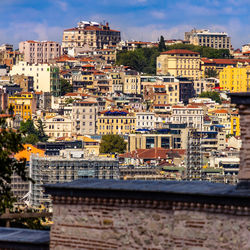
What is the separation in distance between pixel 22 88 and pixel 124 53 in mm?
28956

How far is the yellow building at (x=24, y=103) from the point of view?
6339 inches

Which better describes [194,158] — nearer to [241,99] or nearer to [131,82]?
[131,82]

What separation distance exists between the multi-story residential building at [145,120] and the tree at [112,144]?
10864mm

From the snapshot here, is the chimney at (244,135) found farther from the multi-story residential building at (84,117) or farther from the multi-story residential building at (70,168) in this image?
the multi-story residential building at (84,117)

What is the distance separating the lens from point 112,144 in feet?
465

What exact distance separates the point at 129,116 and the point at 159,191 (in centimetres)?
14506

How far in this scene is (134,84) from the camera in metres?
177

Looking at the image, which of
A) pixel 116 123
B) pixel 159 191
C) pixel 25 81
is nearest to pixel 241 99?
pixel 159 191

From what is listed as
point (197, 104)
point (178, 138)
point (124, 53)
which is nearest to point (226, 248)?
point (178, 138)

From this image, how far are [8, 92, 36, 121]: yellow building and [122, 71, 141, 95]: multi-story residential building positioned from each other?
60.3ft

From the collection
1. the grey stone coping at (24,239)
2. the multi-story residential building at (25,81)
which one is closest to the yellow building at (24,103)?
the multi-story residential building at (25,81)

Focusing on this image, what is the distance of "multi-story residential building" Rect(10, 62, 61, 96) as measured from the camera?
173375 millimetres

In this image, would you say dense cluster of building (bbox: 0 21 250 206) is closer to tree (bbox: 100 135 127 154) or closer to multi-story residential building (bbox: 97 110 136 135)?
multi-story residential building (bbox: 97 110 136 135)

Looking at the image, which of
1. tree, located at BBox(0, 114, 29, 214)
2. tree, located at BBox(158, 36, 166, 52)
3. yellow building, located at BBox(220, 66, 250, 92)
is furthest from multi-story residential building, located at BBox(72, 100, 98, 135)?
tree, located at BBox(0, 114, 29, 214)
